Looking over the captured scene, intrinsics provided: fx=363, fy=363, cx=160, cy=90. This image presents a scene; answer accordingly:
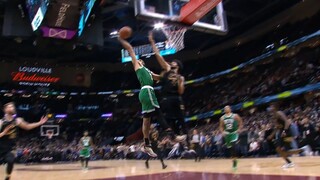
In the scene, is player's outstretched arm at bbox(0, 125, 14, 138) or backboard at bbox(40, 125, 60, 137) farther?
backboard at bbox(40, 125, 60, 137)

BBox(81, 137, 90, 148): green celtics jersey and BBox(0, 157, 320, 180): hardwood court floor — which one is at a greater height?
BBox(81, 137, 90, 148): green celtics jersey

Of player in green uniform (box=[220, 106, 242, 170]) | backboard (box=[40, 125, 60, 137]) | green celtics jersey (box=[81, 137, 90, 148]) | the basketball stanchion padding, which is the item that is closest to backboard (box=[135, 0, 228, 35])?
the basketball stanchion padding

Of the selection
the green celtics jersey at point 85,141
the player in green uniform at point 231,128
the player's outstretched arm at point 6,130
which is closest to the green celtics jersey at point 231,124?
the player in green uniform at point 231,128

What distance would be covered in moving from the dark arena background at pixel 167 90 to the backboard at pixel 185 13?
0.11ft

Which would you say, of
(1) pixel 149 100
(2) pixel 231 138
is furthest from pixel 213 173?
(1) pixel 149 100

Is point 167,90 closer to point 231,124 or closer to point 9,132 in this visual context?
point 9,132

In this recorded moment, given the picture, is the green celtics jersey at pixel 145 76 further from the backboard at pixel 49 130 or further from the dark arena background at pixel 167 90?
the backboard at pixel 49 130

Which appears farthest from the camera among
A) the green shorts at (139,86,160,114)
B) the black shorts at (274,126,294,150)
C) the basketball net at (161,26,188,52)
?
the basketball net at (161,26,188,52)

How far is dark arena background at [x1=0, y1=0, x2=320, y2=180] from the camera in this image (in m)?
8.50

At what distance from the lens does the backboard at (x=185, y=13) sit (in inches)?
328

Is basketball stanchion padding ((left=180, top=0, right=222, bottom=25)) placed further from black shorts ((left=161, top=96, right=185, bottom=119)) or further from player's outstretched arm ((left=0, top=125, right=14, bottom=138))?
player's outstretched arm ((left=0, top=125, right=14, bottom=138))

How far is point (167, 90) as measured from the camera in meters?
5.00

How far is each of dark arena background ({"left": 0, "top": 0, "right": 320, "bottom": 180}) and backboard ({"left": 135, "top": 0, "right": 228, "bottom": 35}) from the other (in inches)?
1.3

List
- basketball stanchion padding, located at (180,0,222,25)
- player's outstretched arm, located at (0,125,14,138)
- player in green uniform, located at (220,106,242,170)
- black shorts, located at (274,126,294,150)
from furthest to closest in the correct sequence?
player in green uniform, located at (220,106,242,170), black shorts, located at (274,126,294,150), basketball stanchion padding, located at (180,0,222,25), player's outstretched arm, located at (0,125,14,138)
